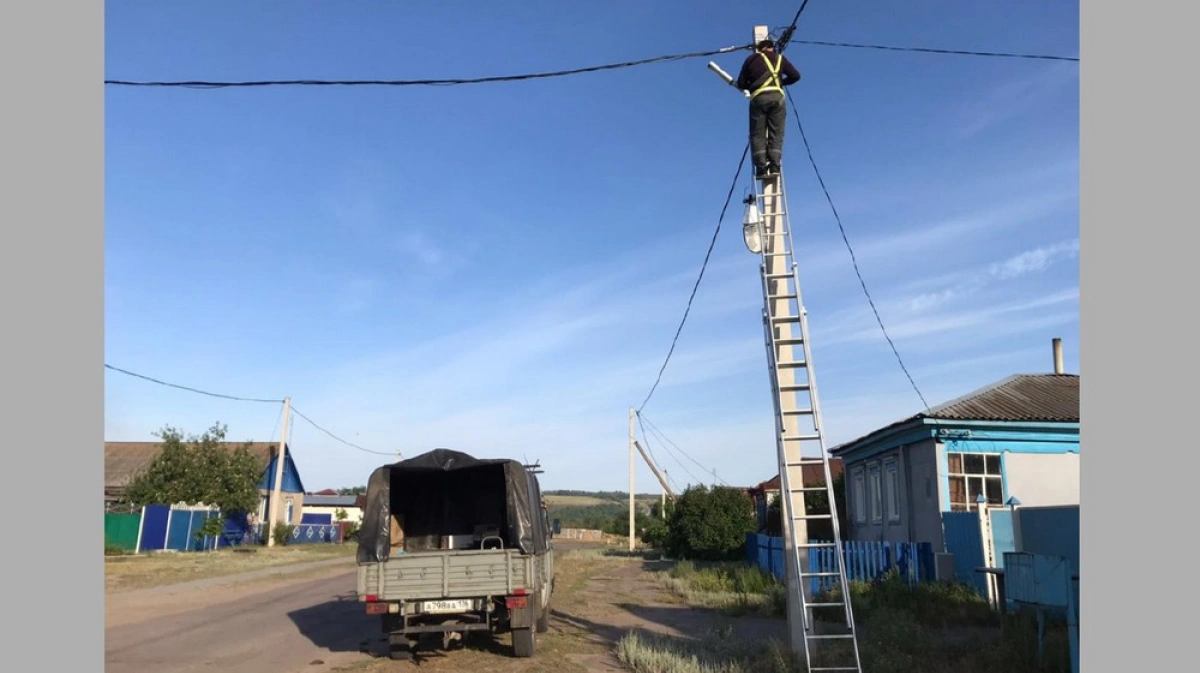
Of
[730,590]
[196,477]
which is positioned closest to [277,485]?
[196,477]

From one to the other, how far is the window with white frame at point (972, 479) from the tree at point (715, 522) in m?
12.1

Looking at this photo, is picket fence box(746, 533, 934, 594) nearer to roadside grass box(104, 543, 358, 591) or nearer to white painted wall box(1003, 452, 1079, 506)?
white painted wall box(1003, 452, 1079, 506)

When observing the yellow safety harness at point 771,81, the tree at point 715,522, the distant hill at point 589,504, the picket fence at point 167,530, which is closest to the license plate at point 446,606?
the yellow safety harness at point 771,81

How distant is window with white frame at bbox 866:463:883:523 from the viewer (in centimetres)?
1912

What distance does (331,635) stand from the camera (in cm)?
1252

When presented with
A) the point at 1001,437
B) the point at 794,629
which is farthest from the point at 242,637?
the point at 1001,437

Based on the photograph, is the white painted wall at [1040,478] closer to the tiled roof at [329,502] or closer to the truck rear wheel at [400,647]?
the truck rear wheel at [400,647]

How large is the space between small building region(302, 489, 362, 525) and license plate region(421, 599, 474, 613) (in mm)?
56906

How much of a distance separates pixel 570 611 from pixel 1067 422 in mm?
9865

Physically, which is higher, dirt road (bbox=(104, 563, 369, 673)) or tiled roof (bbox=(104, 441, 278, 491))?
tiled roof (bbox=(104, 441, 278, 491))

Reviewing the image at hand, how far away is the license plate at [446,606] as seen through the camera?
995cm

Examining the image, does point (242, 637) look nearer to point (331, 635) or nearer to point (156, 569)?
point (331, 635)

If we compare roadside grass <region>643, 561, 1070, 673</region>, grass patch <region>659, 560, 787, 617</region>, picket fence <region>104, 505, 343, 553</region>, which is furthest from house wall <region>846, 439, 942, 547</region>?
picket fence <region>104, 505, 343, 553</region>

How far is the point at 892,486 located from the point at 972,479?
106 inches
